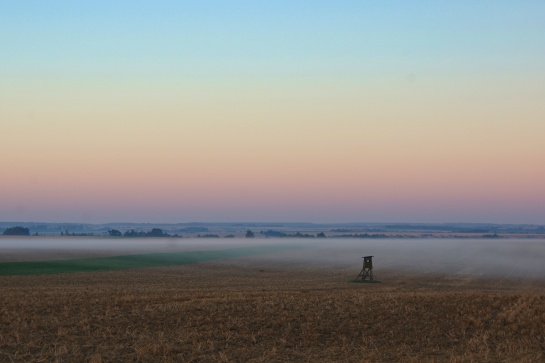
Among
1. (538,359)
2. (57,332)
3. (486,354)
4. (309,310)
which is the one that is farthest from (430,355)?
(57,332)

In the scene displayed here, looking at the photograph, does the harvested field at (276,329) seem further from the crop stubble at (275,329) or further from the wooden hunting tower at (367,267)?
the wooden hunting tower at (367,267)

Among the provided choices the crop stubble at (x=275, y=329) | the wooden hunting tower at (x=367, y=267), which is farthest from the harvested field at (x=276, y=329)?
the wooden hunting tower at (x=367, y=267)

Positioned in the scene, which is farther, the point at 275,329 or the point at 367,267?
the point at 367,267

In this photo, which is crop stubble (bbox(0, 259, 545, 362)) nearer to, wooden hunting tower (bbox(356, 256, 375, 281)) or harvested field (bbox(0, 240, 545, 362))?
harvested field (bbox(0, 240, 545, 362))

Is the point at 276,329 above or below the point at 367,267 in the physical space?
below

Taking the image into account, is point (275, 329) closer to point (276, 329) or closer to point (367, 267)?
point (276, 329)

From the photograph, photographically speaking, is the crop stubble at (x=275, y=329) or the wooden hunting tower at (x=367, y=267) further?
the wooden hunting tower at (x=367, y=267)

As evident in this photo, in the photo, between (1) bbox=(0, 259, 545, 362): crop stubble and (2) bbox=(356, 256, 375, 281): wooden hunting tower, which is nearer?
(1) bbox=(0, 259, 545, 362): crop stubble

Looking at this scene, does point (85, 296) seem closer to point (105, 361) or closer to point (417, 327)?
point (105, 361)

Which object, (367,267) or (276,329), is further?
(367,267)

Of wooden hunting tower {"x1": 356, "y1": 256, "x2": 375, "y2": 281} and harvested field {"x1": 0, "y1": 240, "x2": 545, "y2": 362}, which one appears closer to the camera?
harvested field {"x1": 0, "y1": 240, "x2": 545, "y2": 362}

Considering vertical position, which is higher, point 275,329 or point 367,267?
point 367,267

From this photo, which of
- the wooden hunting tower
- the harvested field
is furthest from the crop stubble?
the wooden hunting tower

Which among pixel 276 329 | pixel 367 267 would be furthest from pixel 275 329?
pixel 367 267
